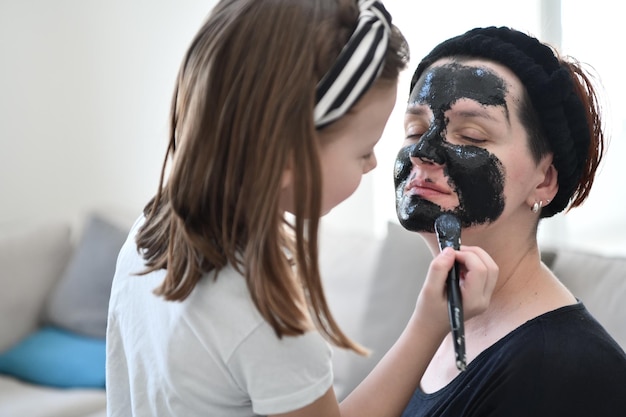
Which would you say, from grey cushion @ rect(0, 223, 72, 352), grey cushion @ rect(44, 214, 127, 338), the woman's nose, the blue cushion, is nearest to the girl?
the woman's nose

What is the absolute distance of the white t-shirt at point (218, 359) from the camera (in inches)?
35.1

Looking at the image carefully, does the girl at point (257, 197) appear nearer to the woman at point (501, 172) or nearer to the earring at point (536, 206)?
the woman at point (501, 172)

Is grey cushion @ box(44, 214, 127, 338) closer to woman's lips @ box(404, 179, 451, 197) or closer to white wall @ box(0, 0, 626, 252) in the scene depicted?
white wall @ box(0, 0, 626, 252)

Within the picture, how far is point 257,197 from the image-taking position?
2.88 ft

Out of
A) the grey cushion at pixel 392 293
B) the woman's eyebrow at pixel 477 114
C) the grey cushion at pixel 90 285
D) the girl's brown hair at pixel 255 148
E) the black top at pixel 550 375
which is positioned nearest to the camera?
the girl's brown hair at pixel 255 148

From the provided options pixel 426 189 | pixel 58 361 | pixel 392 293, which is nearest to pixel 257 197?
pixel 426 189

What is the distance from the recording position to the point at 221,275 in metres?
0.92

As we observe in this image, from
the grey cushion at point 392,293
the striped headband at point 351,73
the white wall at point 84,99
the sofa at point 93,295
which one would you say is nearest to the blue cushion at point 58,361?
the sofa at point 93,295

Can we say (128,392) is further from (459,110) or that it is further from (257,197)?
(459,110)

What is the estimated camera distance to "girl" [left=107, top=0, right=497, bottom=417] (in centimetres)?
88

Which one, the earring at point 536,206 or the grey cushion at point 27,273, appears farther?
the grey cushion at point 27,273

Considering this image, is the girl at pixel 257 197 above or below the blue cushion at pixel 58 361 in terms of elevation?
above

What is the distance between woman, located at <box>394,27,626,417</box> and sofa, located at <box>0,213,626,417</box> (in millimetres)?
637

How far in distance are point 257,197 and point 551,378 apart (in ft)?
1.52
